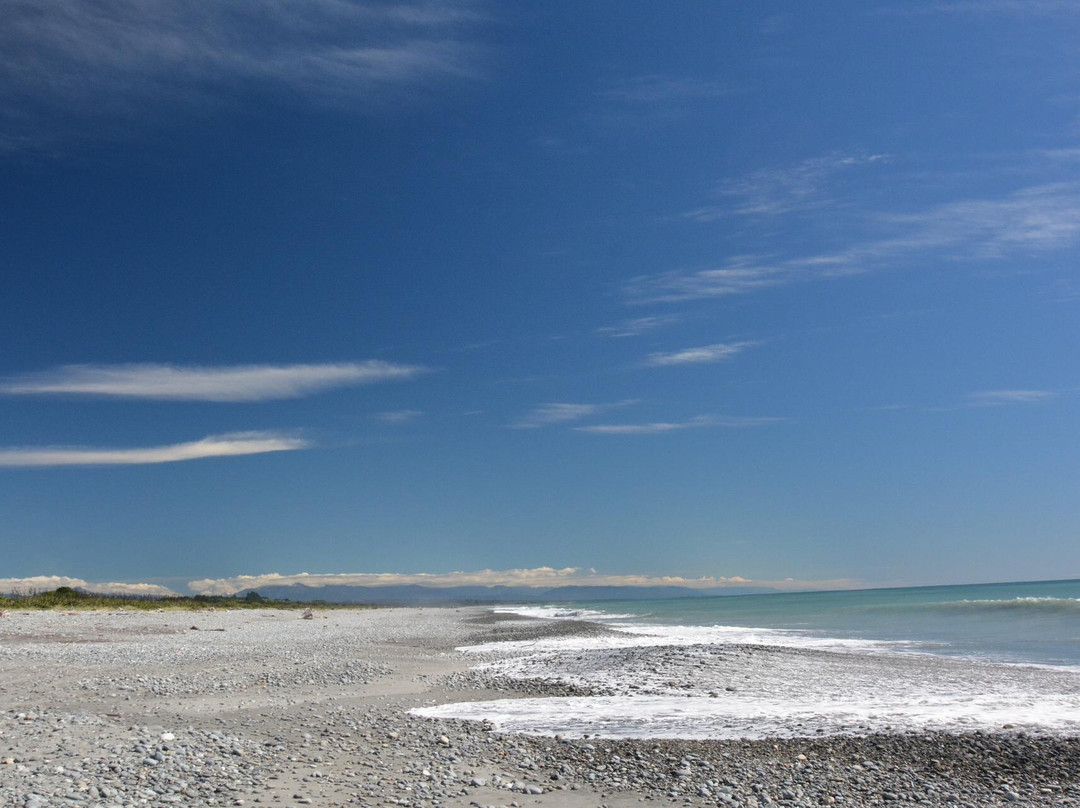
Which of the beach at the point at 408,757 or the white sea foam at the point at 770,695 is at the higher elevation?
the beach at the point at 408,757

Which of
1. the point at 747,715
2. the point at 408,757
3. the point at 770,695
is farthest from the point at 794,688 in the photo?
the point at 408,757

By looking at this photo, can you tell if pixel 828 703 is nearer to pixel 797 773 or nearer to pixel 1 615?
pixel 797 773

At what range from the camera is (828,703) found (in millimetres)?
16141

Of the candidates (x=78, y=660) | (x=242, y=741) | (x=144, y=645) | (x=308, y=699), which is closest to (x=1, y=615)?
(x=144, y=645)

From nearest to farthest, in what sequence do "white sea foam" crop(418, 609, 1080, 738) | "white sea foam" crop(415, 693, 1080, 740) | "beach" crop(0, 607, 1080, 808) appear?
"beach" crop(0, 607, 1080, 808) → "white sea foam" crop(415, 693, 1080, 740) → "white sea foam" crop(418, 609, 1080, 738)

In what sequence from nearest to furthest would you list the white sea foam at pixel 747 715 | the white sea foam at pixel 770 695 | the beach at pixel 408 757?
the beach at pixel 408 757, the white sea foam at pixel 747 715, the white sea foam at pixel 770 695

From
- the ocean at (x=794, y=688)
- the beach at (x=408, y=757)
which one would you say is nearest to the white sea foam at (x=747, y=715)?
the ocean at (x=794, y=688)

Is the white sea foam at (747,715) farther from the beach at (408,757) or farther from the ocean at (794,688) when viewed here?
the beach at (408,757)

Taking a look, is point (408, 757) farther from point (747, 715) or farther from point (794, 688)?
point (794, 688)

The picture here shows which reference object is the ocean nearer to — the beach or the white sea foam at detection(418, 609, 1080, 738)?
the white sea foam at detection(418, 609, 1080, 738)

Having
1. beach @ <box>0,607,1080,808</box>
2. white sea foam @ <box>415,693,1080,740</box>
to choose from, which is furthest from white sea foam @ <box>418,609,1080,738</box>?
beach @ <box>0,607,1080,808</box>

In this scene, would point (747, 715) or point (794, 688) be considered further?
point (794, 688)

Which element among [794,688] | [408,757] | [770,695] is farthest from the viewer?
[794,688]

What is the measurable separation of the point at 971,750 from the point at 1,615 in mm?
53154
